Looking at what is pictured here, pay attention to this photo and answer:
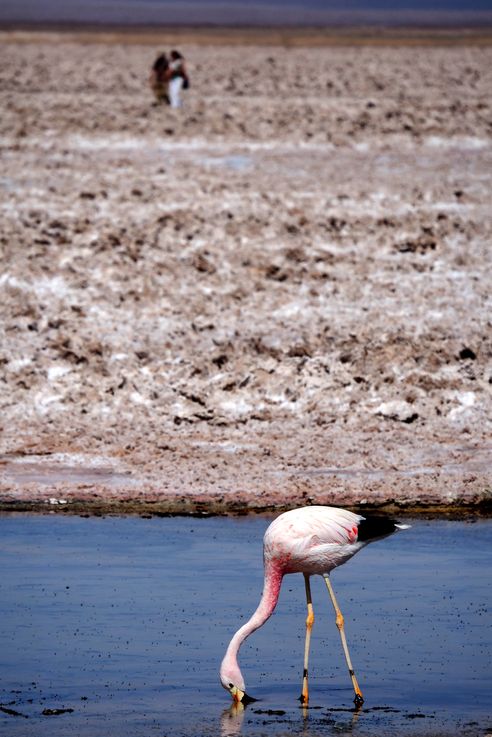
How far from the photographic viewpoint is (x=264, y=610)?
850 cm

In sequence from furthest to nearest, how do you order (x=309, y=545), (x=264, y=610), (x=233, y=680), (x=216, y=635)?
(x=216, y=635) → (x=309, y=545) → (x=264, y=610) → (x=233, y=680)

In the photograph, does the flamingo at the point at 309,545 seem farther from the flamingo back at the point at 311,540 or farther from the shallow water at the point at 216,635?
the shallow water at the point at 216,635

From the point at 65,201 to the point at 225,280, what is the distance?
15.6 feet

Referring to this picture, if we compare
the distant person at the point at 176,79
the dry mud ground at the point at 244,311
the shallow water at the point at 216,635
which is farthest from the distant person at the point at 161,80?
the shallow water at the point at 216,635

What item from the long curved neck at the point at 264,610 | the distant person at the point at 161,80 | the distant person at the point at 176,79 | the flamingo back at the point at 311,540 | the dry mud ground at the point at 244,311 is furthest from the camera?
the distant person at the point at 161,80

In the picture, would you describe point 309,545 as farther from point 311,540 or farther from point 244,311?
point 244,311

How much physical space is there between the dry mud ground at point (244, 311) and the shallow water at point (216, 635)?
1.73 m

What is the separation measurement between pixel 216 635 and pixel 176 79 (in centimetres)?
2612

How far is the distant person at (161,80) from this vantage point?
1346 inches

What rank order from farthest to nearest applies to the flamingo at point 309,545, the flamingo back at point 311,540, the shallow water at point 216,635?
the flamingo back at point 311,540 < the flamingo at point 309,545 < the shallow water at point 216,635

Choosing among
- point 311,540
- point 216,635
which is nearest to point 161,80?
point 216,635

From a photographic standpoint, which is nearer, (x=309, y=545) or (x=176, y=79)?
(x=309, y=545)

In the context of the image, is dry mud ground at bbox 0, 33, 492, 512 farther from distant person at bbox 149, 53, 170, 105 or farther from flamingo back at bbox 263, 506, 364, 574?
flamingo back at bbox 263, 506, 364, 574

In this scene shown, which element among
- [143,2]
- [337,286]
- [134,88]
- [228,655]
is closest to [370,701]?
[228,655]
